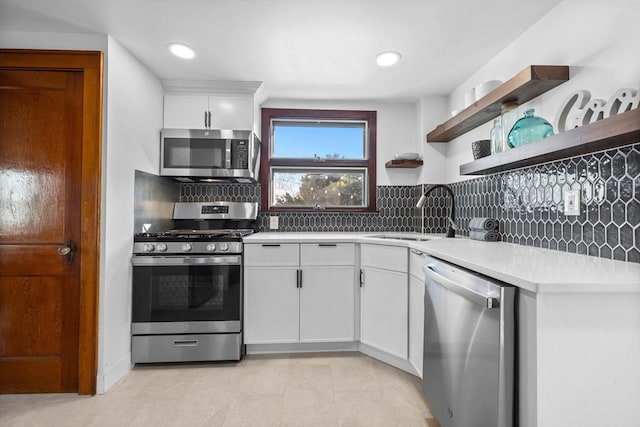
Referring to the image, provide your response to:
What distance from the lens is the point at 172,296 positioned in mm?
2277

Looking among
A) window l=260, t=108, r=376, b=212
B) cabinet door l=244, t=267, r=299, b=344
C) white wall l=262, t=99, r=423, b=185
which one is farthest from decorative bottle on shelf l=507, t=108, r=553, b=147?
cabinet door l=244, t=267, r=299, b=344

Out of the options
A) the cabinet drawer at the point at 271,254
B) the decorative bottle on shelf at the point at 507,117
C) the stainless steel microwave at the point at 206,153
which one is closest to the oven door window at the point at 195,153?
the stainless steel microwave at the point at 206,153

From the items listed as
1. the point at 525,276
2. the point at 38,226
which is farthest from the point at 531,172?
the point at 38,226

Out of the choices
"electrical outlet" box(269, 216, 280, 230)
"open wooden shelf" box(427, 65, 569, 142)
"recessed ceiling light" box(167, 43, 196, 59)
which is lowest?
"electrical outlet" box(269, 216, 280, 230)

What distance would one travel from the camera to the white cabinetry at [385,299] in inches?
85.8

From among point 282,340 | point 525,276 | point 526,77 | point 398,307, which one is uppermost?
point 526,77

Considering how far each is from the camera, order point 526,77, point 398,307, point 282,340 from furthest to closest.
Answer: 1. point 282,340
2. point 398,307
3. point 526,77

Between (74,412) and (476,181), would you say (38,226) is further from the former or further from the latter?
(476,181)

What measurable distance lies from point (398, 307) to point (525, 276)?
132 centimetres

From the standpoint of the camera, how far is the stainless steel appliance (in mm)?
2254

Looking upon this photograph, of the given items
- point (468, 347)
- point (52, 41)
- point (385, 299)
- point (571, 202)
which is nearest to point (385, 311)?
point (385, 299)

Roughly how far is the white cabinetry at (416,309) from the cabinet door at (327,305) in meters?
0.50

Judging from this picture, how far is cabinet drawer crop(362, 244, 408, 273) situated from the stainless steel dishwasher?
50 centimetres

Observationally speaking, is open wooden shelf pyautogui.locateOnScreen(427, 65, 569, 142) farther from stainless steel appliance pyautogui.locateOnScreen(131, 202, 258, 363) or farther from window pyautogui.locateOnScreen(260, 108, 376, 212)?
stainless steel appliance pyautogui.locateOnScreen(131, 202, 258, 363)
